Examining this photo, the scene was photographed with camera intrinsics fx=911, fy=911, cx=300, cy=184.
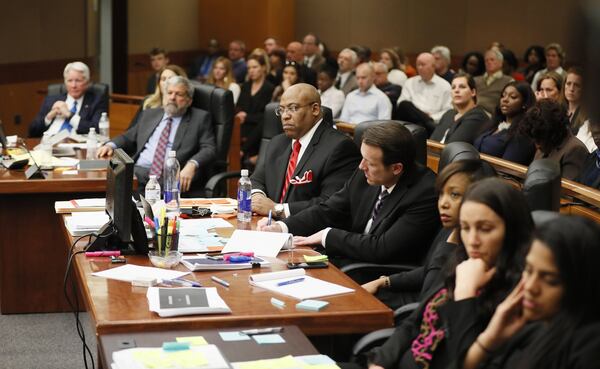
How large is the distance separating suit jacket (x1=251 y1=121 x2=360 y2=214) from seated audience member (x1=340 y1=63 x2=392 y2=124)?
3.53 metres

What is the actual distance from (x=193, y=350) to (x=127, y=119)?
689 cm

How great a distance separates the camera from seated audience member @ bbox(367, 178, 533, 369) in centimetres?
239

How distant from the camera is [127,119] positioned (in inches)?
355

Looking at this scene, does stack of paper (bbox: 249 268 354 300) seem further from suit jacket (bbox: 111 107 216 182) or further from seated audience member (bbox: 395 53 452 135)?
seated audience member (bbox: 395 53 452 135)

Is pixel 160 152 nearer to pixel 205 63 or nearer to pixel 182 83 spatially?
pixel 182 83

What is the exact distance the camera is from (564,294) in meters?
1.89

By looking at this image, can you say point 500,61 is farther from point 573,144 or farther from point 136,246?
point 136,246

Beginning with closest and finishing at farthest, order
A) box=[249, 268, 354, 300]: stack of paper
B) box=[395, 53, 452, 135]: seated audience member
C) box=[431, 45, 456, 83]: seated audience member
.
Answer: box=[249, 268, 354, 300]: stack of paper → box=[395, 53, 452, 135]: seated audience member → box=[431, 45, 456, 83]: seated audience member

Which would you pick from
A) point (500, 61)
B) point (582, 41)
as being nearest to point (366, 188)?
point (582, 41)

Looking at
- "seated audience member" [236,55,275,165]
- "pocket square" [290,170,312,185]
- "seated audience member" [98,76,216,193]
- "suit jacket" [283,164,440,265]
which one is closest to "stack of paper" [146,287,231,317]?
"suit jacket" [283,164,440,265]

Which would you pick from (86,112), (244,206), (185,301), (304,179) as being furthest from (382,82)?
(185,301)

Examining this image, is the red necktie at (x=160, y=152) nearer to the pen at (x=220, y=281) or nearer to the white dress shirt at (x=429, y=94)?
the pen at (x=220, y=281)

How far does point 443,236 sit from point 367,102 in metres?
5.18

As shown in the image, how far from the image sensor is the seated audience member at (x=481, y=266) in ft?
7.84
